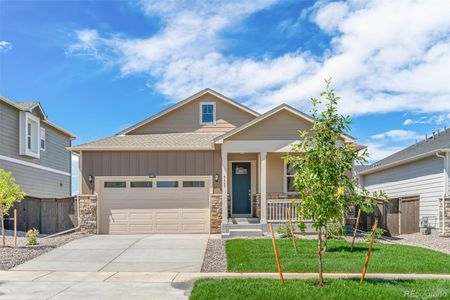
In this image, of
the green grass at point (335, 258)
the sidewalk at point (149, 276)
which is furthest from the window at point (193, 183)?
the sidewalk at point (149, 276)

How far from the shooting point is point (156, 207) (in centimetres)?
1614

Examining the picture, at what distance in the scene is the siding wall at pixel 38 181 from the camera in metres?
20.3

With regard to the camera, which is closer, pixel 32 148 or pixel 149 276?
pixel 149 276

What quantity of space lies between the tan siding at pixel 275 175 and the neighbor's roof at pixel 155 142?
2510 millimetres

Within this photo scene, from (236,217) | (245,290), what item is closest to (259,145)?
(236,217)

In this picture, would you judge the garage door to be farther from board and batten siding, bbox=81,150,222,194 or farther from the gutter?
the gutter

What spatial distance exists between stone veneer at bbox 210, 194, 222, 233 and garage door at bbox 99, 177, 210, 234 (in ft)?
1.31

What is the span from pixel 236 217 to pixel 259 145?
331 centimetres

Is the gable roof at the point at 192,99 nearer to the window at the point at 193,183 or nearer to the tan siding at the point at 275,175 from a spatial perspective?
the tan siding at the point at 275,175

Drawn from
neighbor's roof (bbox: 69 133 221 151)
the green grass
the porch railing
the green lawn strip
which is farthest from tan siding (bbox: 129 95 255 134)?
the green lawn strip

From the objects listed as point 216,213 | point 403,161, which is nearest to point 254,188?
point 216,213

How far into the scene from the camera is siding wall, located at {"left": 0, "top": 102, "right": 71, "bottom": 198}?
1955 cm

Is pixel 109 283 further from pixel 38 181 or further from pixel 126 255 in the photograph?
pixel 38 181

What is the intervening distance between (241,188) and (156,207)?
341 cm
